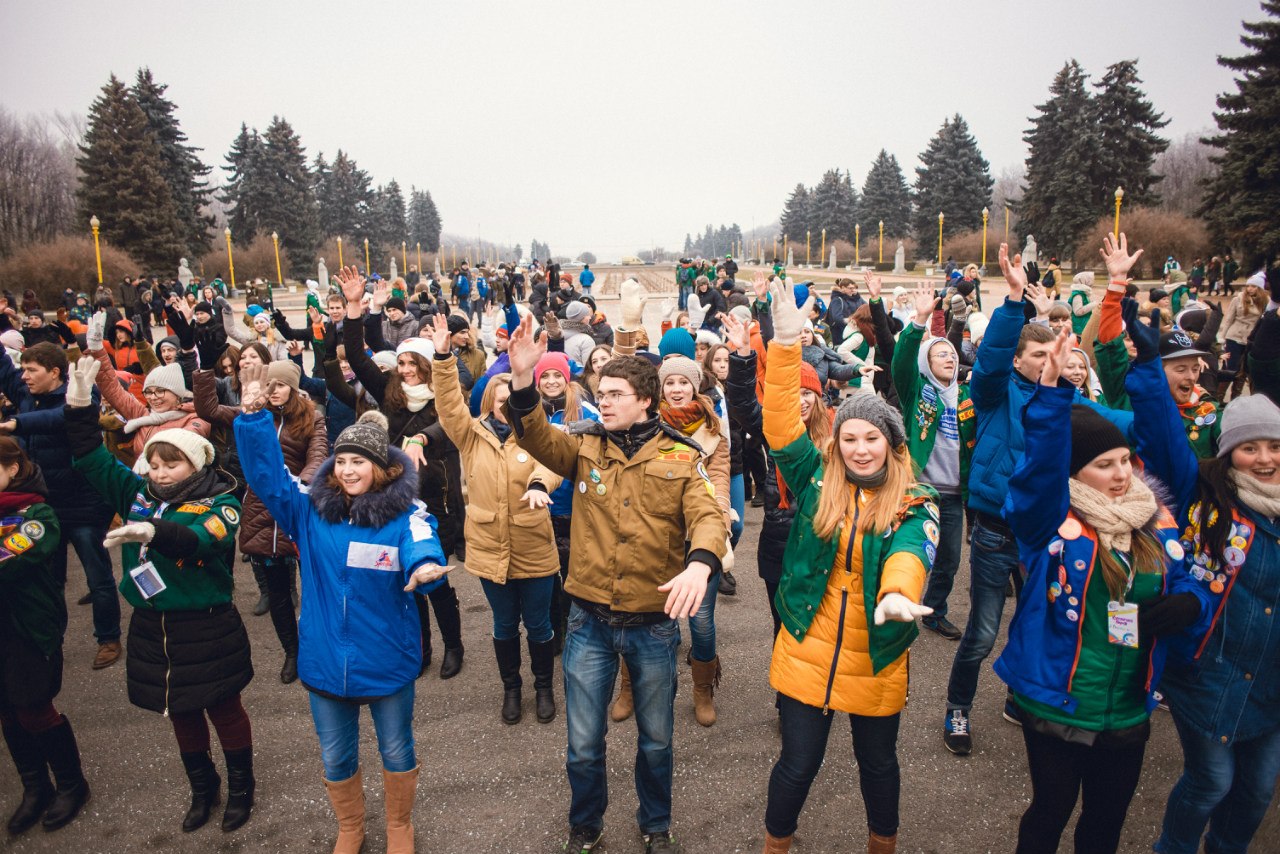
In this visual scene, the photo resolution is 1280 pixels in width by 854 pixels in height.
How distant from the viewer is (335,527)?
3.18m

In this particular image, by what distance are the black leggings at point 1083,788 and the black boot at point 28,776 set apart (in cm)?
461

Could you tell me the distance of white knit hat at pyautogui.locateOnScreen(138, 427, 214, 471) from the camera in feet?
11.2

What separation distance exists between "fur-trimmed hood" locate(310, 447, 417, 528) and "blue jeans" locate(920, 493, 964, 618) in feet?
11.0

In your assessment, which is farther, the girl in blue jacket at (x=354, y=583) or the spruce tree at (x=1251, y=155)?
the spruce tree at (x=1251, y=155)

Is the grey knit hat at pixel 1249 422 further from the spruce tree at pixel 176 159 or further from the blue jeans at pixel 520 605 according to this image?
the spruce tree at pixel 176 159

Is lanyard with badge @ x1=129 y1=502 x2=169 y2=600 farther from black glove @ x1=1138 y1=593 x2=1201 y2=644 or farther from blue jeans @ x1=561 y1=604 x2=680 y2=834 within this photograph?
black glove @ x1=1138 y1=593 x2=1201 y2=644

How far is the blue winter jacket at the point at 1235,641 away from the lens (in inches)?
106

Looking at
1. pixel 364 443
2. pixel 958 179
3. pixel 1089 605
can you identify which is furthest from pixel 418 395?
pixel 958 179

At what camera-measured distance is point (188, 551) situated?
130 inches

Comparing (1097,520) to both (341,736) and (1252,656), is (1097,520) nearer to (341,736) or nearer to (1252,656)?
(1252,656)

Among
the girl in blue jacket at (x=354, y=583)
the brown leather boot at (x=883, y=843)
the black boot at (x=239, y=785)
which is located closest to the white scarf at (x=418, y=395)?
the girl in blue jacket at (x=354, y=583)

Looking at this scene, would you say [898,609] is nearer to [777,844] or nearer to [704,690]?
[777,844]

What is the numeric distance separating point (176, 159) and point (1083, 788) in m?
58.8

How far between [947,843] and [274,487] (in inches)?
137
